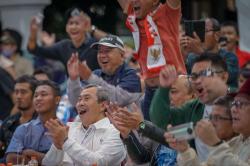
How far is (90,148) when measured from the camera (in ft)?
29.8

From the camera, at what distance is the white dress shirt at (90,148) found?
877 cm

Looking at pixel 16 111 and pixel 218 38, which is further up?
pixel 218 38

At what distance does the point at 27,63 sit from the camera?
14750 millimetres

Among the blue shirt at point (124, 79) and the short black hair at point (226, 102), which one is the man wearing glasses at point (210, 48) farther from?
the short black hair at point (226, 102)

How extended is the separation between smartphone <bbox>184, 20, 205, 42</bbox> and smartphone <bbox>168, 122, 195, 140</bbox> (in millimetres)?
2725

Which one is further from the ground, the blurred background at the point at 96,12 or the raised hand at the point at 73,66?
the raised hand at the point at 73,66

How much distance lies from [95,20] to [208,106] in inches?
441

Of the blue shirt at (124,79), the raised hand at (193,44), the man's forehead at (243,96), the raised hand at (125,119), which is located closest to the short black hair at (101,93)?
the blue shirt at (124,79)

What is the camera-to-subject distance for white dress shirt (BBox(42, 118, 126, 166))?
28.8 feet

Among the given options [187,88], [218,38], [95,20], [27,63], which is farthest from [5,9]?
[187,88]

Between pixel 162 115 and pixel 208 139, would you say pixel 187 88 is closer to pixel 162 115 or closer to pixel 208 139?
pixel 162 115

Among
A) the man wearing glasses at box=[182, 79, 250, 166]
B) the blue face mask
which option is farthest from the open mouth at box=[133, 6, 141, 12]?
the blue face mask

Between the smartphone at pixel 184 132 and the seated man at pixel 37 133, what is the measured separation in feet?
10.3

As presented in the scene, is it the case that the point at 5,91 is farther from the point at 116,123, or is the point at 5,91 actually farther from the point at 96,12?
the point at 96,12
